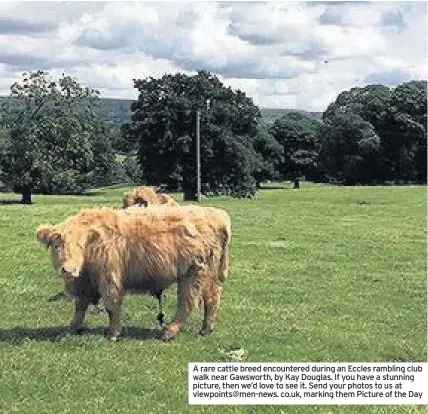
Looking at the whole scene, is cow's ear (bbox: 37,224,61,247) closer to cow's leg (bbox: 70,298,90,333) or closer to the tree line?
cow's leg (bbox: 70,298,90,333)

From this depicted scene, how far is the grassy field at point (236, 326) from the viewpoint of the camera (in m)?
10.2

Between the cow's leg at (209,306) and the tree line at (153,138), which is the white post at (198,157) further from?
the cow's leg at (209,306)

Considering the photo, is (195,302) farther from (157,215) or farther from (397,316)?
(397,316)

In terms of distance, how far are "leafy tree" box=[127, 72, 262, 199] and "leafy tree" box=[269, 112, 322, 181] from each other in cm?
3669

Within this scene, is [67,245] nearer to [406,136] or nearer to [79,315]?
[79,315]

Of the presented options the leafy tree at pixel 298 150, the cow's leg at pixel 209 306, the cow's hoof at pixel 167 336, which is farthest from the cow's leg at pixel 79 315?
the leafy tree at pixel 298 150

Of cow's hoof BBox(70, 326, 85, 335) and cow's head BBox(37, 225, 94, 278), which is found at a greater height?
cow's head BBox(37, 225, 94, 278)

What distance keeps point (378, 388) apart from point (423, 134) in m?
81.4

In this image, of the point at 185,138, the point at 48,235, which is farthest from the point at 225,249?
the point at 185,138

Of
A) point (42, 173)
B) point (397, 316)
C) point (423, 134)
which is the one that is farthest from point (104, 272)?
point (423, 134)

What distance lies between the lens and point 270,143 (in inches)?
3871

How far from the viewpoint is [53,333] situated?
42.6 ft

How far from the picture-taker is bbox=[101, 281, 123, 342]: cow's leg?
12.4 meters

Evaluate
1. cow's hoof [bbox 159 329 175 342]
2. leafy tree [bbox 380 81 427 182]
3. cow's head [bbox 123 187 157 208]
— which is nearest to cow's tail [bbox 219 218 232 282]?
cow's hoof [bbox 159 329 175 342]
